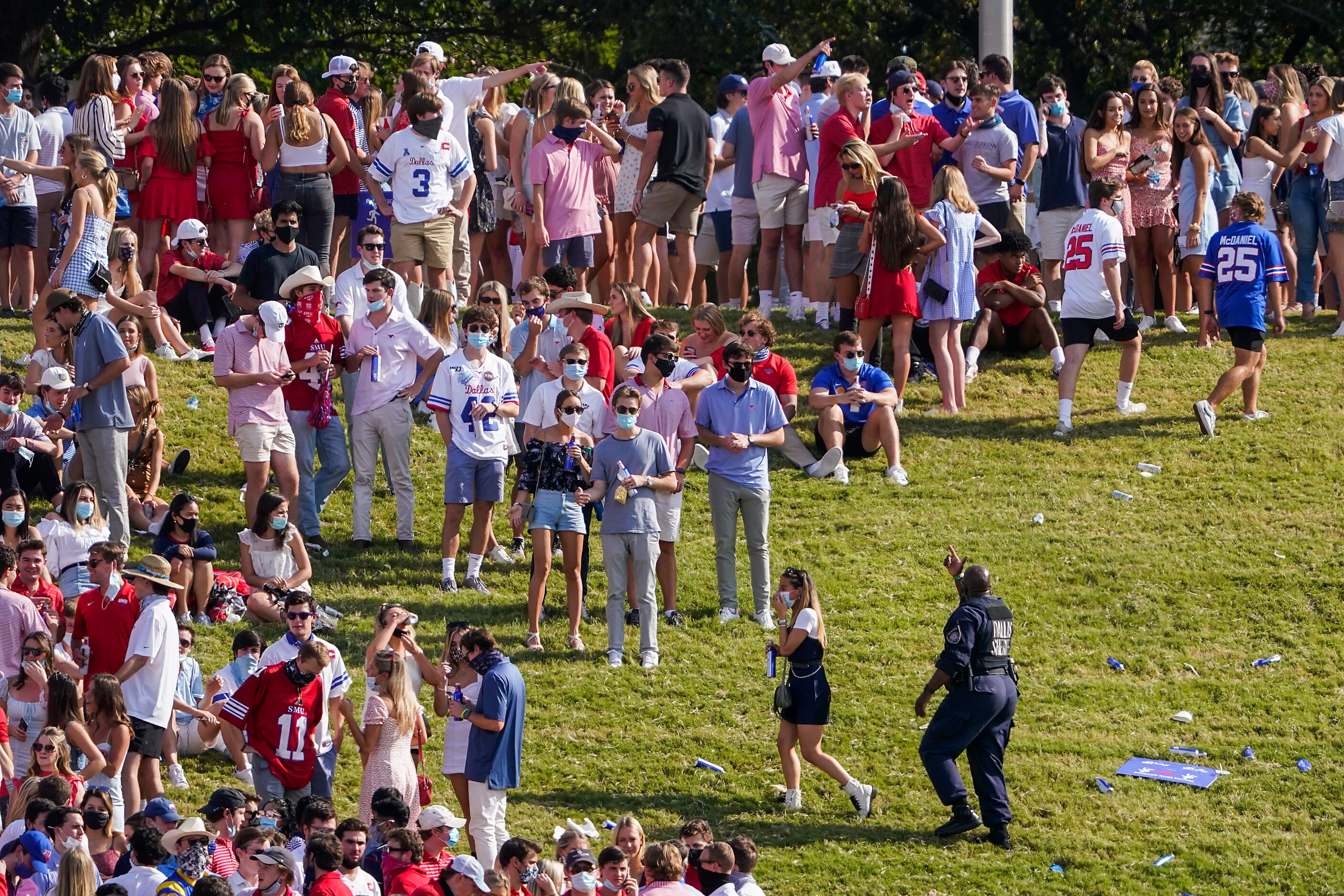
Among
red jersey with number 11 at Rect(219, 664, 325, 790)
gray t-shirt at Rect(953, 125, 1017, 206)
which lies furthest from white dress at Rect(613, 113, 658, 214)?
red jersey with number 11 at Rect(219, 664, 325, 790)

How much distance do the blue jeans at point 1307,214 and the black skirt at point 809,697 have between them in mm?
9357

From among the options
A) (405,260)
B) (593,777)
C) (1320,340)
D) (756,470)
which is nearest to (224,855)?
(593,777)

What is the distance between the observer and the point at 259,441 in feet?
47.0

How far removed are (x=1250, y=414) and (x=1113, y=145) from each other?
111 inches

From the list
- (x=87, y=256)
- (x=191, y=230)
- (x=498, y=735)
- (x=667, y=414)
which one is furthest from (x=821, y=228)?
(x=498, y=735)

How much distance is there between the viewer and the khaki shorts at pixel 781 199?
18.1 meters

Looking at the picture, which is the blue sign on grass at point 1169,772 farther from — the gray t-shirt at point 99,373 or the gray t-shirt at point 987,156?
the gray t-shirt at point 99,373

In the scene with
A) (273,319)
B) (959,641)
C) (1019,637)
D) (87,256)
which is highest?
(87,256)

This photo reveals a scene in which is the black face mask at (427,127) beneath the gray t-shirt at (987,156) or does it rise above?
above

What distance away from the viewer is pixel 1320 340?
18.8 m

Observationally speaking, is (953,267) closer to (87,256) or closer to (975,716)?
(975,716)

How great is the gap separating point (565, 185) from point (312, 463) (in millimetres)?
3820

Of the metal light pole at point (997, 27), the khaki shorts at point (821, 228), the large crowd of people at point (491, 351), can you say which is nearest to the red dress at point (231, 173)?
the large crowd of people at point (491, 351)

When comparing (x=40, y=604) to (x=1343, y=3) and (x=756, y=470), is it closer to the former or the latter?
(x=756, y=470)
